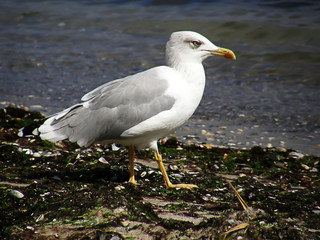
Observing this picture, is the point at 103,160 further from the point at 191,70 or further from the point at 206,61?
the point at 206,61

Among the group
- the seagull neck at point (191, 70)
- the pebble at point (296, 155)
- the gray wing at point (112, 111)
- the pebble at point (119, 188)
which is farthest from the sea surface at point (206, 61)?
the pebble at point (119, 188)

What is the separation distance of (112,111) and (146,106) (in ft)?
1.24

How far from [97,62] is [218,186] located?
6.39 meters

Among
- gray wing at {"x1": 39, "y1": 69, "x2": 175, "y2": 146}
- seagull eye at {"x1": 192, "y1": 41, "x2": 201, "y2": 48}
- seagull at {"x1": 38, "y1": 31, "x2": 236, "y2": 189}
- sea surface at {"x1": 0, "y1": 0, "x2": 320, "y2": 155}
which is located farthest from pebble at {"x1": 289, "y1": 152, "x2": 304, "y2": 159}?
gray wing at {"x1": 39, "y1": 69, "x2": 175, "y2": 146}

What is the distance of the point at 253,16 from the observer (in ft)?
39.5

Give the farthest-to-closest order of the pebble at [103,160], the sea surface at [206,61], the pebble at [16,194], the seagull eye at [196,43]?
the sea surface at [206,61]
the pebble at [103,160]
the seagull eye at [196,43]
the pebble at [16,194]

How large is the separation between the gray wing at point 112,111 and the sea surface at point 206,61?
218cm

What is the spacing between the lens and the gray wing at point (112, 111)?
14.3 feet

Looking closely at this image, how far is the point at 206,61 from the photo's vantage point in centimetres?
1023

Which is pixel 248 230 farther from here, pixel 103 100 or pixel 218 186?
pixel 103 100

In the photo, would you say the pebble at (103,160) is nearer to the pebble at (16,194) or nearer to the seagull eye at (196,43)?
the pebble at (16,194)

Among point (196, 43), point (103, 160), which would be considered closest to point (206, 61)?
point (103, 160)

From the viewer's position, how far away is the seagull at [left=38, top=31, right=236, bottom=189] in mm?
4320

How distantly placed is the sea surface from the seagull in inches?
81.1
